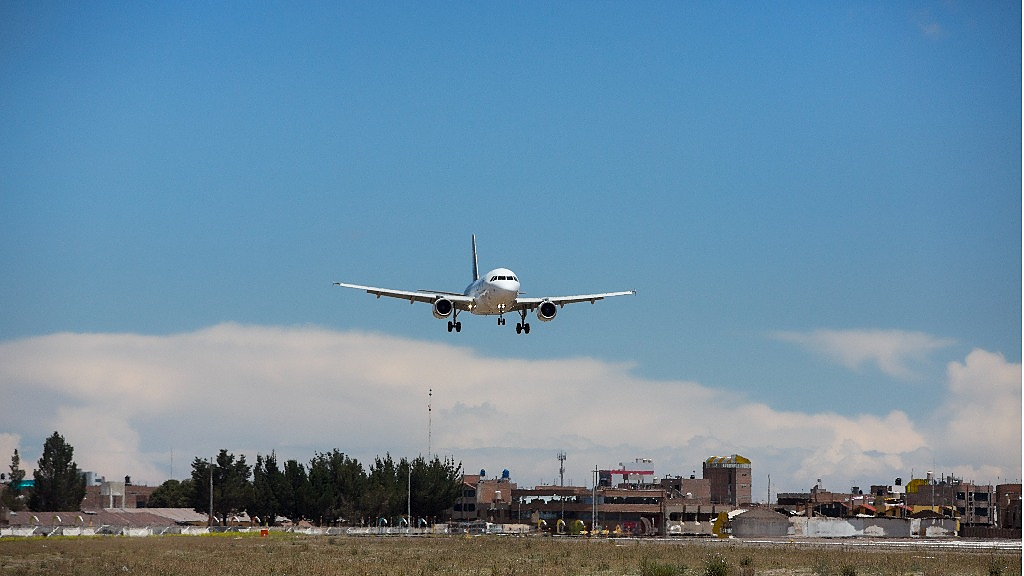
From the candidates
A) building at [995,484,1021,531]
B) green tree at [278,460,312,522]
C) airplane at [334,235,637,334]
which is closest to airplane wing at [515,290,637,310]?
airplane at [334,235,637,334]

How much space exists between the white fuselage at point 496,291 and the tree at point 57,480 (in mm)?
99421

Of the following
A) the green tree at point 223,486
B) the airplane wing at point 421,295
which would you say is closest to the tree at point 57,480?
the green tree at point 223,486

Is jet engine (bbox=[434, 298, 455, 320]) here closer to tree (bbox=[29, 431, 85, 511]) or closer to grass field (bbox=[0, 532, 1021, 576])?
grass field (bbox=[0, 532, 1021, 576])

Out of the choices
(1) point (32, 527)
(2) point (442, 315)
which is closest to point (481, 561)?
(2) point (442, 315)

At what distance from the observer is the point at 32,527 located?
109500mm

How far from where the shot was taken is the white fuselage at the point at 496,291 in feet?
289

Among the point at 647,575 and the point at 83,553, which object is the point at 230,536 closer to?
the point at 83,553

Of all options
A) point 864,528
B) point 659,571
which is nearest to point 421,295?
point 659,571

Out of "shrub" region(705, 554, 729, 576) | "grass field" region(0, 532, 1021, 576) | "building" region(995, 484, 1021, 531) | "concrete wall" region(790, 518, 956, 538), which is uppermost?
"shrub" region(705, 554, 729, 576)

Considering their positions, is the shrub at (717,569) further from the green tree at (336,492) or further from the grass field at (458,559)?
the green tree at (336,492)

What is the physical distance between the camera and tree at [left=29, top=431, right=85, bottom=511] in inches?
6663

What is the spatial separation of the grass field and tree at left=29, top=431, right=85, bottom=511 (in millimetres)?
61114

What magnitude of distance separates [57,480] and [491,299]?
102570 millimetres

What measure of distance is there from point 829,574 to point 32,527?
226 feet
